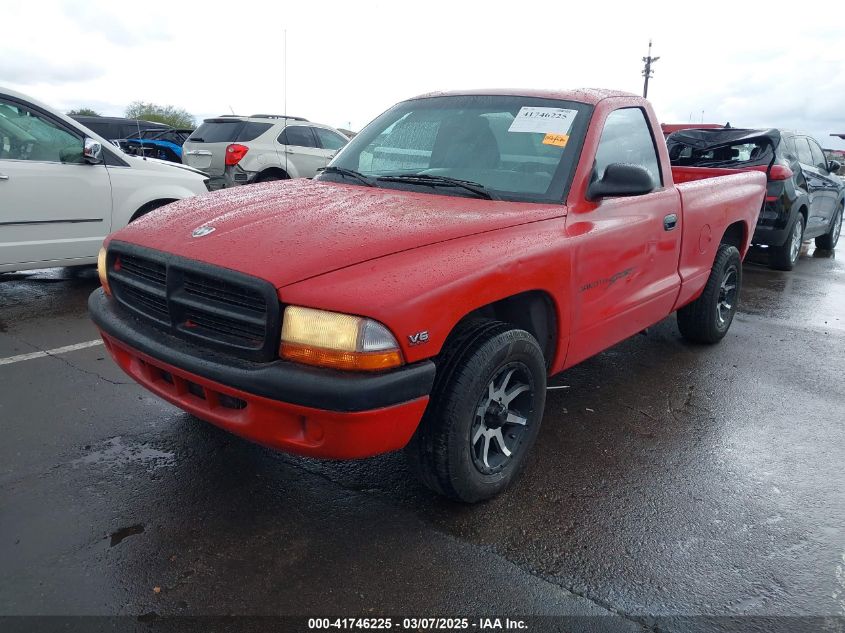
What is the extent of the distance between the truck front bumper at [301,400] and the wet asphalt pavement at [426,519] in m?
0.47

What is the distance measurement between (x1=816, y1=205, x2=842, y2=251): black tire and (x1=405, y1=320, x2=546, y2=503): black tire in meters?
10.2

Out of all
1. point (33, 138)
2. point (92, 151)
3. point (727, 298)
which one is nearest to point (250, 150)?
point (92, 151)

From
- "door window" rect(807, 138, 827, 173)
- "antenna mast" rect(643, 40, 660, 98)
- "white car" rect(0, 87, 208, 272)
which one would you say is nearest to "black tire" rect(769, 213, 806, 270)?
"door window" rect(807, 138, 827, 173)

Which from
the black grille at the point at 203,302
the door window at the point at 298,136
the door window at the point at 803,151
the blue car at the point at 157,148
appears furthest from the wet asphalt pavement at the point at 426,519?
the blue car at the point at 157,148

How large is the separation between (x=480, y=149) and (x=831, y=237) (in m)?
10.0

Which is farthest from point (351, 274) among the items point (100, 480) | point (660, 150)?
point (660, 150)

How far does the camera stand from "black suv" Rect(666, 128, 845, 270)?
26.3 ft

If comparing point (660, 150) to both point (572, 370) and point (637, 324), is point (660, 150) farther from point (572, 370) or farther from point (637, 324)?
point (572, 370)

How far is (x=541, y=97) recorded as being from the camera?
3.53 meters

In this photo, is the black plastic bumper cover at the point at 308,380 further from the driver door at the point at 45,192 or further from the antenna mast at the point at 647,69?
the antenna mast at the point at 647,69

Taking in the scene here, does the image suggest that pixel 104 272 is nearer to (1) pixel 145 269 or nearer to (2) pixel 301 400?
(1) pixel 145 269

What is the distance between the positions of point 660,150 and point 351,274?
2.61m

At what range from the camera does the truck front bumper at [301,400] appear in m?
2.16

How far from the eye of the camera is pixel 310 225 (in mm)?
2635
